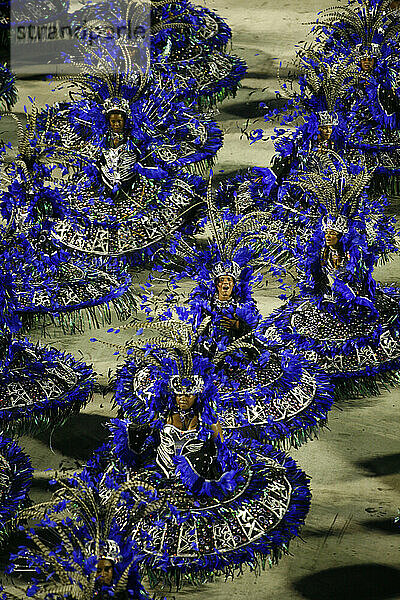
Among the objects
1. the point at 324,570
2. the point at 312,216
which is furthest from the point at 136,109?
the point at 324,570

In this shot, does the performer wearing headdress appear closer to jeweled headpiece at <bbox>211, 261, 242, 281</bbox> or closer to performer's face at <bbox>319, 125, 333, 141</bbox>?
performer's face at <bbox>319, 125, 333, 141</bbox>

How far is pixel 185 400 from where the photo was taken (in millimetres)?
9102

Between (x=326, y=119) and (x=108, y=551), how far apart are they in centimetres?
664

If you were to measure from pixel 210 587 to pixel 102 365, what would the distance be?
313 cm

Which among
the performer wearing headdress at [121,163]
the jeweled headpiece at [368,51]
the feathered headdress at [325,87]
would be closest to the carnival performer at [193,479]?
the performer wearing headdress at [121,163]

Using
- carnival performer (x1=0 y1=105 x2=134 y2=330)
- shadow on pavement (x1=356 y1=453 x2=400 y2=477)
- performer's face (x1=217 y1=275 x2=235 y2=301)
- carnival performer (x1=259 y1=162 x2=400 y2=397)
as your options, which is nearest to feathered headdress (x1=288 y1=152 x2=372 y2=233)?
carnival performer (x1=259 y1=162 x2=400 y2=397)

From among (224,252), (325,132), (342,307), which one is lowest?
(342,307)

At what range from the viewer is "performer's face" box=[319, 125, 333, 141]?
1315cm

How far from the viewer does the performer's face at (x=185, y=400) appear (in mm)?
9102

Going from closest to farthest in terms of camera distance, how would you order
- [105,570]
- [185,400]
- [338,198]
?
[105,570] < [185,400] < [338,198]

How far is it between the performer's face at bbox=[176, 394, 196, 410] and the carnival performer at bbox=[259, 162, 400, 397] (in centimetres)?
173

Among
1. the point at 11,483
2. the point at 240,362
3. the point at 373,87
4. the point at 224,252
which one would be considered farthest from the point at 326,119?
the point at 11,483

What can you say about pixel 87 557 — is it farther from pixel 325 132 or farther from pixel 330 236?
pixel 325 132

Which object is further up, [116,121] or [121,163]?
[116,121]
